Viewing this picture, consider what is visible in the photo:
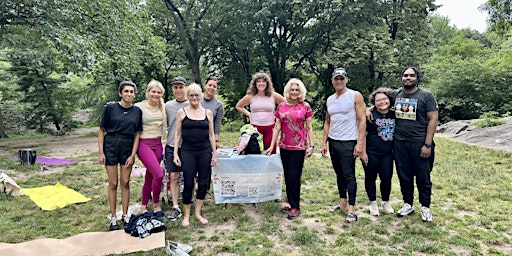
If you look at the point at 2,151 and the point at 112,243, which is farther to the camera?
the point at 2,151

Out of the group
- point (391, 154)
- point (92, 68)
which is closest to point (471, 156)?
point (391, 154)

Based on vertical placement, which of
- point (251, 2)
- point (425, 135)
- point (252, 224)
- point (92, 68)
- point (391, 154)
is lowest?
point (252, 224)

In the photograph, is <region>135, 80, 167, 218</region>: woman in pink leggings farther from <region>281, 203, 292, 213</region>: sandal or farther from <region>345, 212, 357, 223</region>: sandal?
<region>345, 212, 357, 223</region>: sandal

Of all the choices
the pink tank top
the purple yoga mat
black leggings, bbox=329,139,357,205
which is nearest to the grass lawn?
black leggings, bbox=329,139,357,205

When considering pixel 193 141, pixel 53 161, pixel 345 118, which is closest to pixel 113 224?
pixel 193 141

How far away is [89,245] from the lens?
9.87 ft

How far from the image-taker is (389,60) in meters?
14.3

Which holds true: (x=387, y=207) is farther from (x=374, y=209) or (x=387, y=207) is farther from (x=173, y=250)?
(x=173, y=250)

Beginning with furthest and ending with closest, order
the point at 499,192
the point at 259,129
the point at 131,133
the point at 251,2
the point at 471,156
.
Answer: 1. the point at 251,2
2. the point at 471,156
3. the point at 499,192
4. the point at 259,129
5. the point at 131,133

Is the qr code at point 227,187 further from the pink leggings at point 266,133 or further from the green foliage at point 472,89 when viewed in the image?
the green foliage at point 472,89

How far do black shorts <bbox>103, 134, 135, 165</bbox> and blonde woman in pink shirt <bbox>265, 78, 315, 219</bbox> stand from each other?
1658 millimetres

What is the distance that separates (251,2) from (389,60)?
6.85 m

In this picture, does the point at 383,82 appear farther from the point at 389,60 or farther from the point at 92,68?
the point at 92,68

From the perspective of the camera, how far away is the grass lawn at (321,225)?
118 inches
